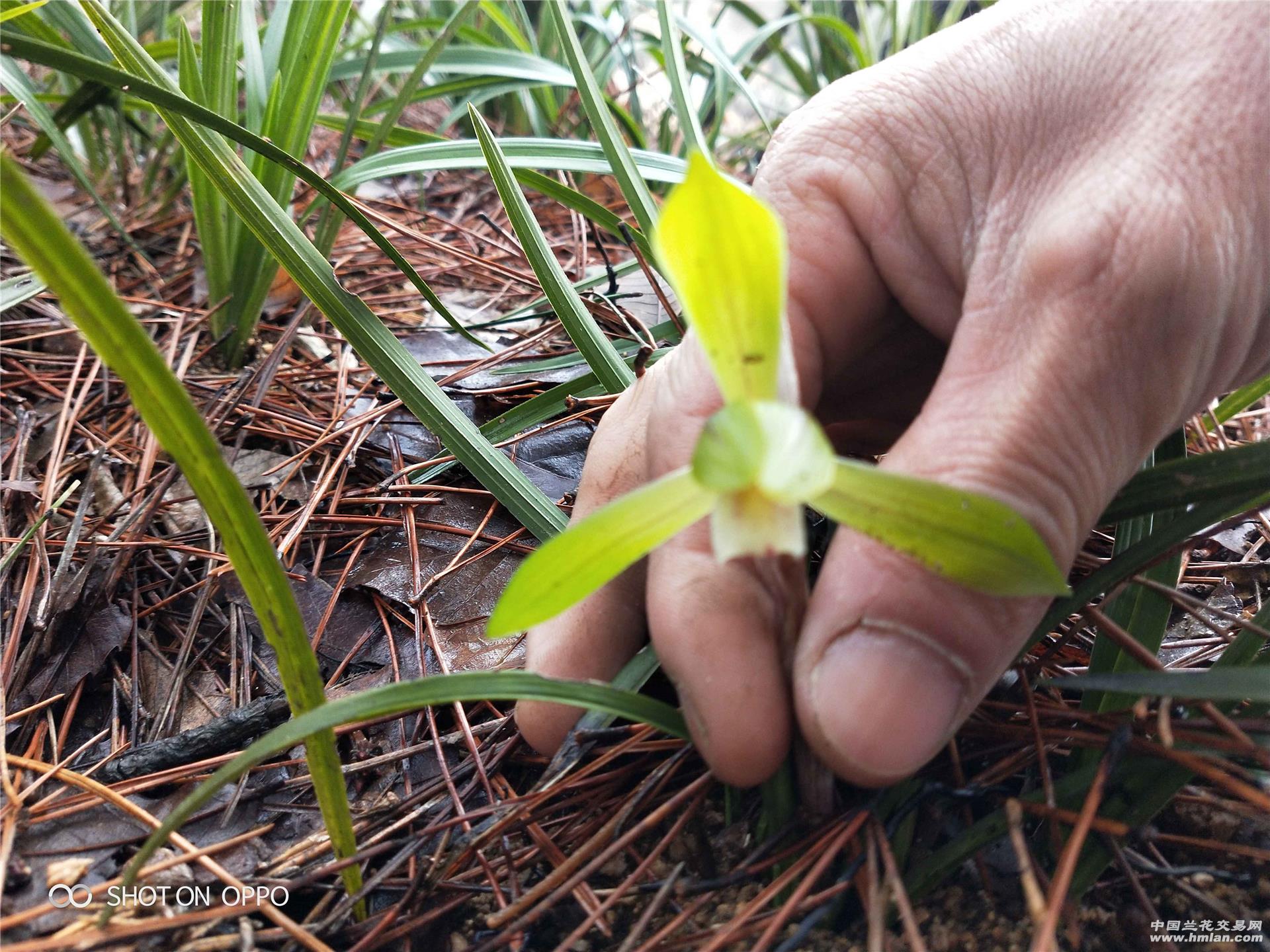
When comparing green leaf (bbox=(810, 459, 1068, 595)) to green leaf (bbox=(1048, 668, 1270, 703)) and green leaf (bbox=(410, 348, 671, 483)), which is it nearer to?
green leaf (bbox=(1048, 668, 1270, 703))

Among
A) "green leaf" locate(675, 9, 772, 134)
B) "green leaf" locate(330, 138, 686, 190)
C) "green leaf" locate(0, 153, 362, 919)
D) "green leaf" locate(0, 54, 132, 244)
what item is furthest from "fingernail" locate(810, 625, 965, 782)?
"green leaf" locate(0, 54, 132, 244)

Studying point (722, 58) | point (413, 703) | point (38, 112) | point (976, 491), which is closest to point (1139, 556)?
point (976, 491)

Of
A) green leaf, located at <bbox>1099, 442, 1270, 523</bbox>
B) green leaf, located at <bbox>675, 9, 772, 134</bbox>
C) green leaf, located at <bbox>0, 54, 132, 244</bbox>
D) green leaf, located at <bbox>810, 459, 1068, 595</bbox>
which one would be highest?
green leaf, located at <bbox>0, 54, 132, 244</bbox>

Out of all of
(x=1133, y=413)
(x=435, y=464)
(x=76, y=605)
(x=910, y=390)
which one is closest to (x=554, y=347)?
(x=435, y=464)

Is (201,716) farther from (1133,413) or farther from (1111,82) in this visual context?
(1111,82)

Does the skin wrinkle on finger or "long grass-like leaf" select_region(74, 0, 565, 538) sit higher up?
"long grass-like leaf" select_region(74, 0, 565, 538)

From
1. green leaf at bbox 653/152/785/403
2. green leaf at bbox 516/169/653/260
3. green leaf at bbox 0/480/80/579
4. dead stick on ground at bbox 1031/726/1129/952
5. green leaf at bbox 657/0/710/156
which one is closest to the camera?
green leaf at bbox 653/152/785/403

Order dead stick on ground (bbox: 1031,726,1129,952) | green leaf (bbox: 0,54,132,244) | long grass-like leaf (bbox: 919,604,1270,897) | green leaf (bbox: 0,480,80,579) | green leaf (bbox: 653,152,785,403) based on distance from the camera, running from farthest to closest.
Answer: green leaf (bbox: 0,54,132,244) < green leaf (bbox: 0,480,80,579) < long grass-like leaf (bbox: 919,604,1270,897) < dead stick on ground (bbox: 1031,726,1129,952) < green leaf (bbox: 653,152,785,403)

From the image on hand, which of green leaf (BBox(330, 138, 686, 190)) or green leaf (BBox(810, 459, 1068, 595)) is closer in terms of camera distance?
green leaf (BBox(810, 459, 1068, 595))
